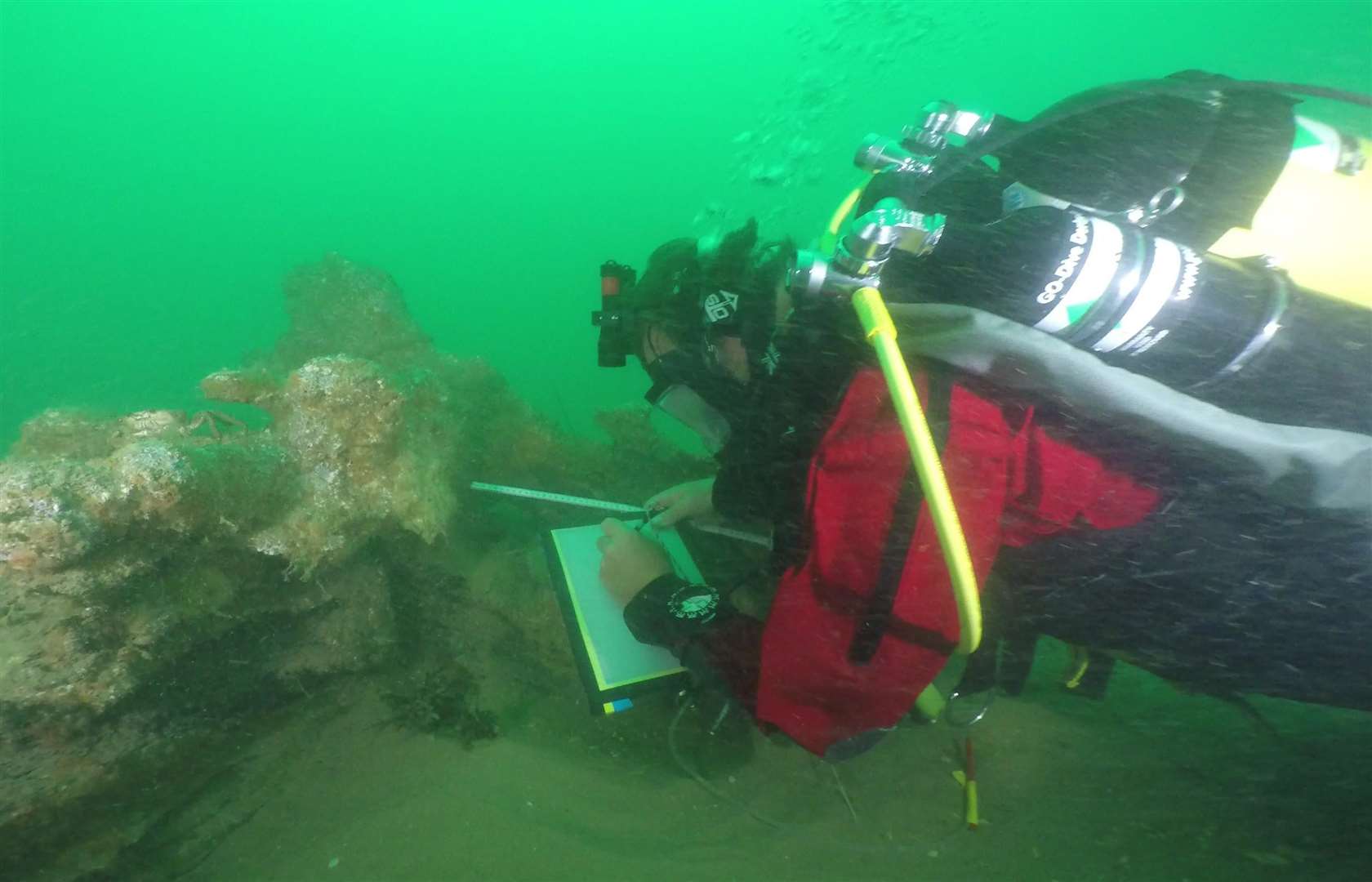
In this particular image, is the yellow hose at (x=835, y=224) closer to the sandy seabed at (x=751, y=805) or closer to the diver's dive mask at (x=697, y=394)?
the diver's dive mask at (x=697, y=394)

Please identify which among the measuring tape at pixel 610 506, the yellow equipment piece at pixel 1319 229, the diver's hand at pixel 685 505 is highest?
the yellow equipment piece at pixel 1319 229

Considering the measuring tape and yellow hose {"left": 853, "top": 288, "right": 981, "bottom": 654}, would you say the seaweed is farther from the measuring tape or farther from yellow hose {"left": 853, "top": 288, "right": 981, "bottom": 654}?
yellow hose {"left": 853, "top": 288, "right": 981, "bottom": 654}

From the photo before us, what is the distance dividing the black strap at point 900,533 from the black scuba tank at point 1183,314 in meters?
0.29

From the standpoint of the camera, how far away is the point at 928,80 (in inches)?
2608

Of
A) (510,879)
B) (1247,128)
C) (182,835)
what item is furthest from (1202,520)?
(182,835)

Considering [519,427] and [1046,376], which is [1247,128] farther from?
[519,427]

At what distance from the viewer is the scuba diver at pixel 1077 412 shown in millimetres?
1654

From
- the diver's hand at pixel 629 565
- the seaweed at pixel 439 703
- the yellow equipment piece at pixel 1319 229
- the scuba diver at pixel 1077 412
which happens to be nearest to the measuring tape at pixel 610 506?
the diver's hand at pixel 629 565

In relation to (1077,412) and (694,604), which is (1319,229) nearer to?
(1077,412)

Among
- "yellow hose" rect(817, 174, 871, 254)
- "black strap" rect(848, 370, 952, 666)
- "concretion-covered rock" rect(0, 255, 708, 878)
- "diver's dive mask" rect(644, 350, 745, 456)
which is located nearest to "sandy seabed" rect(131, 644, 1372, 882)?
"concretion-covered rock" rect(0, 255, 708, 878)

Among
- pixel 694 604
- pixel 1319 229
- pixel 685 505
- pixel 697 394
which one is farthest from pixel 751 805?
pixel 1319 229

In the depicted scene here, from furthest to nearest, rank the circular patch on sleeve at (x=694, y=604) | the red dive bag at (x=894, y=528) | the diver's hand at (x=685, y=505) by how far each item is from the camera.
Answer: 1. the diver's hand at (x=685, y=505)
2. the circular patch on sleeve at (x=694, y=604)
3. the red dive bag at (x=894, y=528)

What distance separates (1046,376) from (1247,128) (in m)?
1.22

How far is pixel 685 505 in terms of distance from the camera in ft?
10.7
